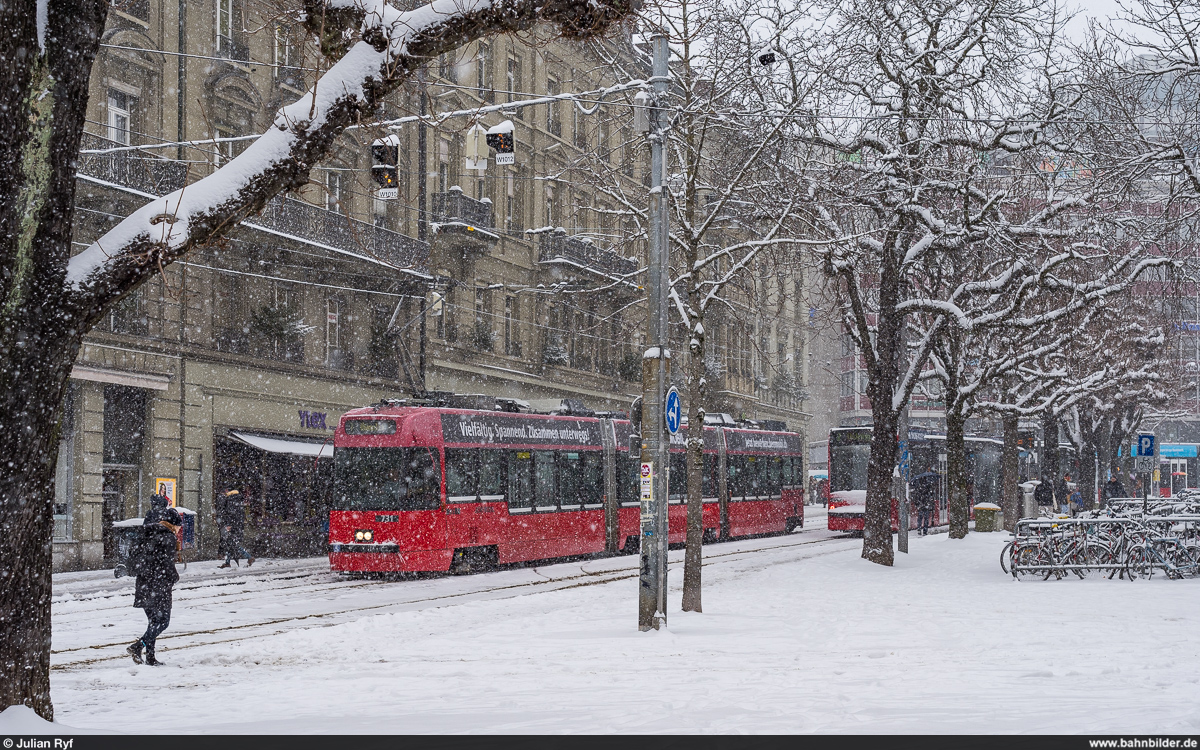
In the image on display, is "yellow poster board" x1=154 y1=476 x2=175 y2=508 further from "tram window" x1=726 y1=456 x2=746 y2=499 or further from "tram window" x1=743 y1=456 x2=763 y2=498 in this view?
"tram window" x1=743 y1=456 x2=763 y2=498

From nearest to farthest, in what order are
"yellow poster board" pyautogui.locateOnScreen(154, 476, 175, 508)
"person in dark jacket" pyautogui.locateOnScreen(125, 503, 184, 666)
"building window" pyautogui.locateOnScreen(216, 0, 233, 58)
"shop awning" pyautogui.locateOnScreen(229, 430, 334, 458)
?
"person in dark jacket" pyautogui.locateOnScreen(125, 503, 184, 666)
"yellow poster board" pyautogui.locateOnScreen(154, 476, 175, 508)
"building window" pyautogui.locateOnScreen(216, 0, 233, 58)
"shop awning" pyautogui.locateOnScreen(229, 430, 334, 458)

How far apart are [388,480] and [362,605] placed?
13.9 ft

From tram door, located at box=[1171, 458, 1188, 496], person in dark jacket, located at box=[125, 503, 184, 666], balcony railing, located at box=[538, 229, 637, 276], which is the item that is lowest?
tram door, located at box=[1171, 458, 1188, 496]

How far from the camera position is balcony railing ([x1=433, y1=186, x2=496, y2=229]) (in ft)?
114

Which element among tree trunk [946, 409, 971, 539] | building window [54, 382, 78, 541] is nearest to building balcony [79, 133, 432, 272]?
building window [54, 382, 78, 541]

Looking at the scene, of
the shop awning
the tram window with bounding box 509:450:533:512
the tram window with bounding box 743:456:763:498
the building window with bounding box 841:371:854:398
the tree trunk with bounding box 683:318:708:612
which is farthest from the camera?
the building window with bounding box 841:371:854:398

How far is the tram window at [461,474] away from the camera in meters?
21.5

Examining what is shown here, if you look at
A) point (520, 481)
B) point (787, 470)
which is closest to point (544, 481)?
→ point (520, 481)

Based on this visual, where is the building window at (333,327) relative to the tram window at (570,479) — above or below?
above

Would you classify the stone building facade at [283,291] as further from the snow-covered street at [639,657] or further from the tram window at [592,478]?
the snow-covered street at [639,657]

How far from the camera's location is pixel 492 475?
2267 cm

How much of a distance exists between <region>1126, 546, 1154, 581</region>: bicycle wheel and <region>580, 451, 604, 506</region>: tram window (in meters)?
10.4

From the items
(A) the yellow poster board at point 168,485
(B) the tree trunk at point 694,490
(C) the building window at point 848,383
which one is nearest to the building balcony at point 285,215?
(A) the yellow poster board at point 168,485

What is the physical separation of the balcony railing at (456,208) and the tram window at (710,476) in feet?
31.8
